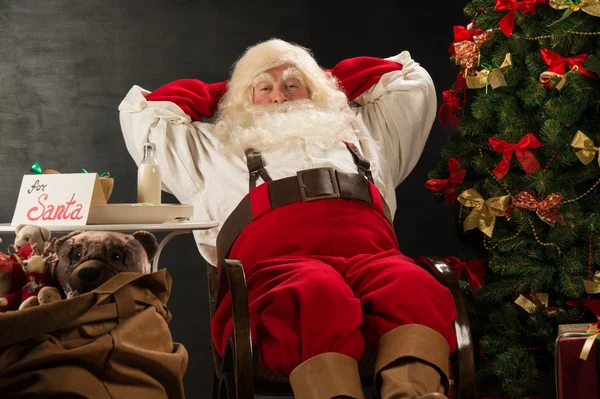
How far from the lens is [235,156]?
9.62 feet

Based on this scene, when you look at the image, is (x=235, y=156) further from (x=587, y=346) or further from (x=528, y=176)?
(x=587, y=346)

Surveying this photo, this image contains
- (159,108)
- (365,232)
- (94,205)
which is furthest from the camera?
(159,108)

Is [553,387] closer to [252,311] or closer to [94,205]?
[252,311]

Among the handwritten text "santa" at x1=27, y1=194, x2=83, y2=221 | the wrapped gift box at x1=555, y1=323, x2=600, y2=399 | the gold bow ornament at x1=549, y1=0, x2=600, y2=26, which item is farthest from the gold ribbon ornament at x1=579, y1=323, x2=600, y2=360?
the handwritten text "santa" at x1=27, y1=194, x2=83, y2=221

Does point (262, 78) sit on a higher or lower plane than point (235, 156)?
higher

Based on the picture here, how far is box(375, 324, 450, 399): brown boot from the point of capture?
202cm

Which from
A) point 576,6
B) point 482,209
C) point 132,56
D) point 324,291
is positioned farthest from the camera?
point 132,56

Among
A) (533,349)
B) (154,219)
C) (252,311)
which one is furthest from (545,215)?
(154,219)

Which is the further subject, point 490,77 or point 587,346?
point 490,77

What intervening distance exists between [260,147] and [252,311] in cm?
84

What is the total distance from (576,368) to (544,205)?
582 millimetres

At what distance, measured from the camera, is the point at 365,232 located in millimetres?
2604

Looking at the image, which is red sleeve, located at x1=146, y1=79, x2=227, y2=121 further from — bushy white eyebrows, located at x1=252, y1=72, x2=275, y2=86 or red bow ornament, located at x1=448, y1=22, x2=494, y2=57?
red bow ornament, located at x1=448, y1=22, x2=494, y2=57

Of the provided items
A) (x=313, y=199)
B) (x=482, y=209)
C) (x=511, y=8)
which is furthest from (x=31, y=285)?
(x=511, y=8)
